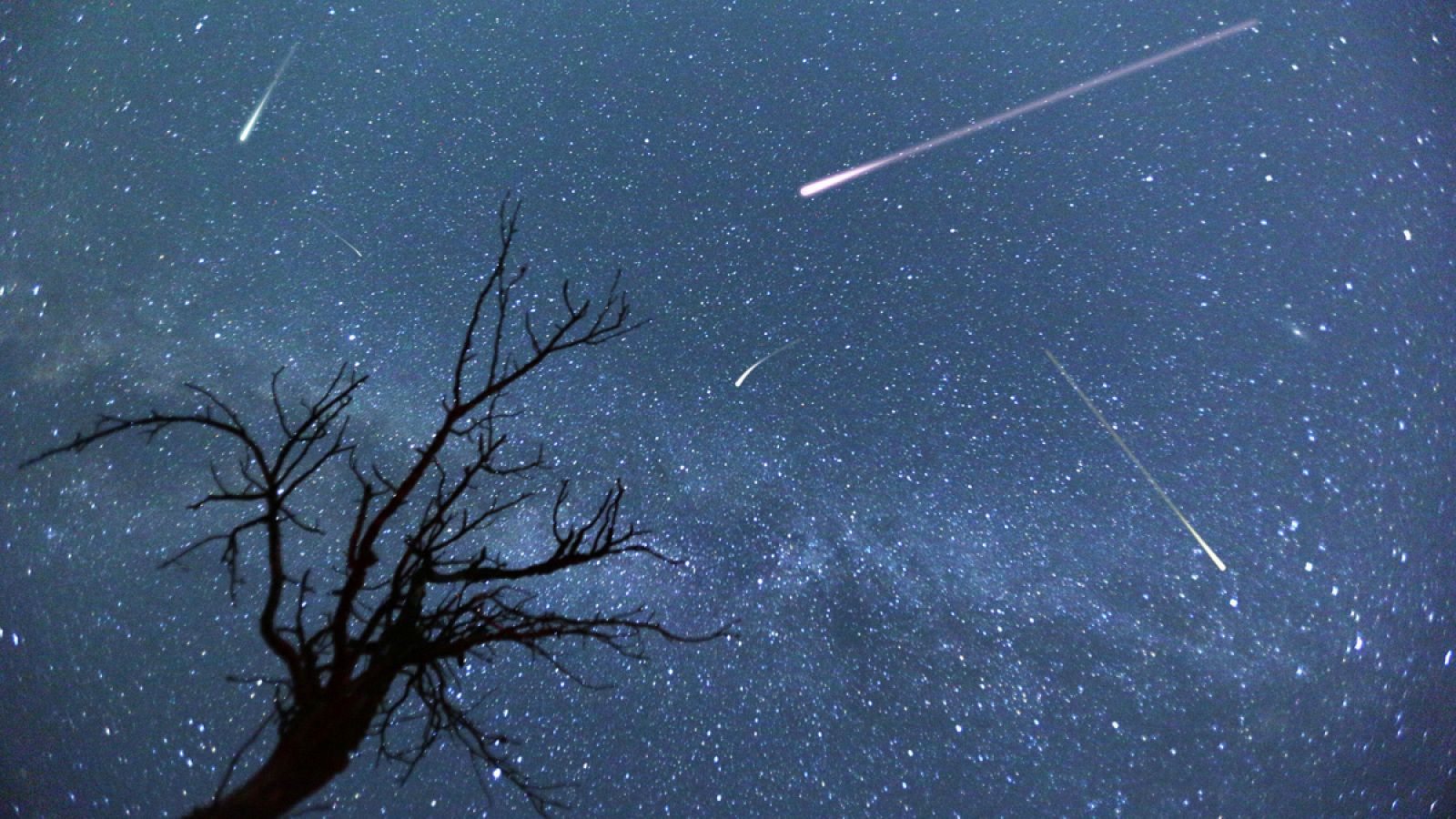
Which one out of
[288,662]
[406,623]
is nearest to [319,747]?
[288,662]

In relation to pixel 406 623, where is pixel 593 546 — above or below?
below

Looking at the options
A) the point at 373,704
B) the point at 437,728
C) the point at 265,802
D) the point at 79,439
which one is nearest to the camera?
the point at 265,802

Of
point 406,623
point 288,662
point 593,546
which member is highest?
point 288,662

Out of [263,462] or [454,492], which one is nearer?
[263,462]

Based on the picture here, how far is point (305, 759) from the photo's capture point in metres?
1.95

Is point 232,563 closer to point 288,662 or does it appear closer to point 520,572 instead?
point 288,662

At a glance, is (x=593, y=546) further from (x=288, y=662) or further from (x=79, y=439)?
(x=79, y=439)

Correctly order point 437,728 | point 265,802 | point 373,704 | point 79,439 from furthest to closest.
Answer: point 437,728, point 79,439, point 373,704, point 265,802

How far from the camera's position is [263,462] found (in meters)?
2.50

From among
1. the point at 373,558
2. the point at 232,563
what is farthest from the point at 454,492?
the point at 232,563

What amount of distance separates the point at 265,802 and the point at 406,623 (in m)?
0.66

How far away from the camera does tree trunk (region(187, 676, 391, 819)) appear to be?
186cm

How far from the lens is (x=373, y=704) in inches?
84.2

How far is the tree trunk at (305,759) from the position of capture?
1.86 m
